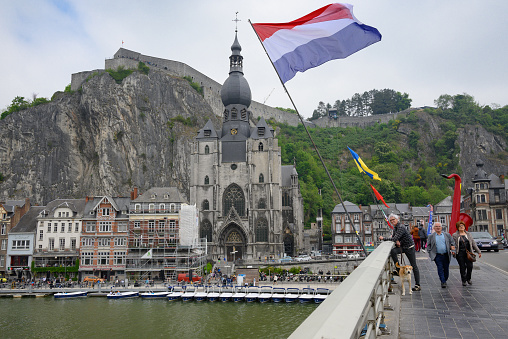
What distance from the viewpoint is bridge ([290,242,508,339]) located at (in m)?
2.18

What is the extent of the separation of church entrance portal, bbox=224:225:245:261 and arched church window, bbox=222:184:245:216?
2.71 m

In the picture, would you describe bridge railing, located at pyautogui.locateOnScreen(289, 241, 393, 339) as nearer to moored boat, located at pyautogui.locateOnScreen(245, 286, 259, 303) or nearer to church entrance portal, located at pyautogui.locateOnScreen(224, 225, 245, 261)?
moored boat, located at pyautogui.locateOnScreen(245, 286, 259, 303)

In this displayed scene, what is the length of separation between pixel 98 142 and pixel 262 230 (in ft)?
128

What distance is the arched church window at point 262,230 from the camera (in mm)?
50303

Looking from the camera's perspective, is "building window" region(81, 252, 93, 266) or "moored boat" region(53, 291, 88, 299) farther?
"building window" region(81, 252, 93, 266)

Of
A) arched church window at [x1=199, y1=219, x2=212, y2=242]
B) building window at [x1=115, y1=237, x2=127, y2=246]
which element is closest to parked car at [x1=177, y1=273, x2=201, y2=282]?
building window at [x1=115, y1=237, x2=127, y2=246]

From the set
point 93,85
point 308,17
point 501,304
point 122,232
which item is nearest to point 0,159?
point 93,85

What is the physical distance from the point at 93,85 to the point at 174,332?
6228cm

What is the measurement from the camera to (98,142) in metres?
73.7

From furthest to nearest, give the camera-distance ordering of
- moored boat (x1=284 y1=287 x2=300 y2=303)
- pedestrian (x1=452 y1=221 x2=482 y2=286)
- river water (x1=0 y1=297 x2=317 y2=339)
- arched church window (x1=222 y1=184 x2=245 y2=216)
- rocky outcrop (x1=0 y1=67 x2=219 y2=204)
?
rocky outcrop (x1=0 y1=67 x2=219 y2=204), arched church window (x1=222 y1=184 x2=245 y2=216), moored boat (x1=284 y1=287 x2=300 y2=303), river water (x1=0 y1=297 x2=317 y2=339), pedestrian (x1=452 y1=221 x2=482 y2=286)

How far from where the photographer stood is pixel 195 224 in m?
46.0

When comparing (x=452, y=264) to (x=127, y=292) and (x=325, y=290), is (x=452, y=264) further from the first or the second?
(x=127, y=292)

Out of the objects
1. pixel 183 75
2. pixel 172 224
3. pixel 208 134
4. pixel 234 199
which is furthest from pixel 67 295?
pixel 183 75

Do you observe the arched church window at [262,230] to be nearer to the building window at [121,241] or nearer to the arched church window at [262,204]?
the arched church window at [262,204]
